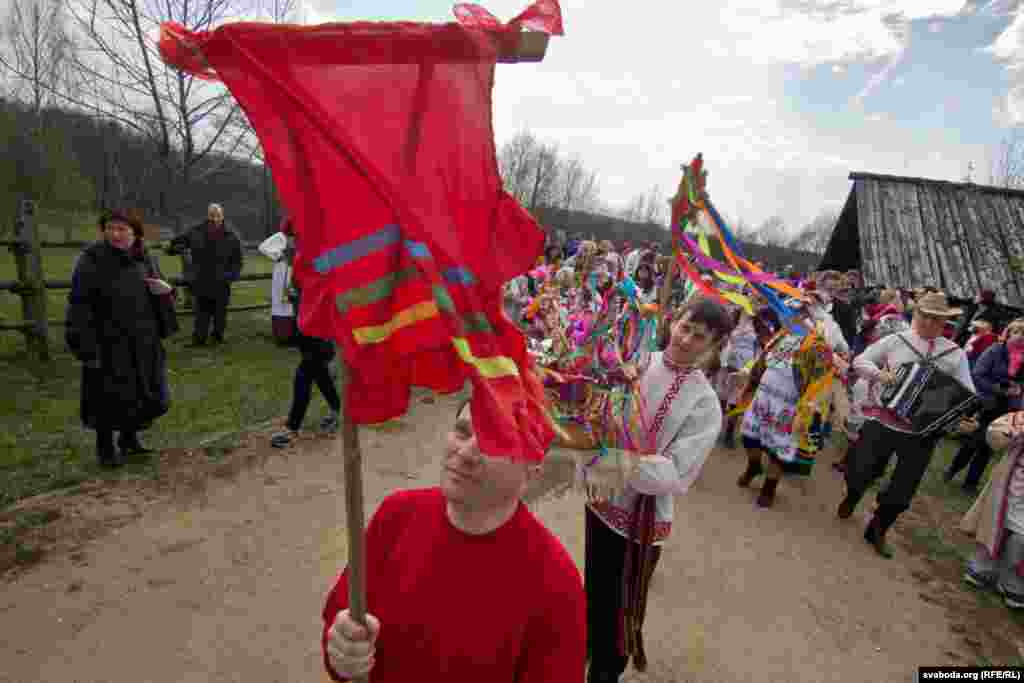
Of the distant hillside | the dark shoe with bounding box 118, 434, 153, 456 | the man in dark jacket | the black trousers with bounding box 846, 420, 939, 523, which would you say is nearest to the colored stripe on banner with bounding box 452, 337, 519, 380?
the dark shoe with bounding box 118, 434, 153, 456

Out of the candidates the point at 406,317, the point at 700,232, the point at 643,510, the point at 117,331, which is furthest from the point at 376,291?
the point at 117,331

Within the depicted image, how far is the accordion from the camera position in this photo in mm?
4340

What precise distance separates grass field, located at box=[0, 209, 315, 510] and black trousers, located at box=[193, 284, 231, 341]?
0.32m

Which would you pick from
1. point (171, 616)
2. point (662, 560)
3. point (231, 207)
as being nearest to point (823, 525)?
point (662, 560)

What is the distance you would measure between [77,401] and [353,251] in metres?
6.70

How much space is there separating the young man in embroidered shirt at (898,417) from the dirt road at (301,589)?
0.56 metres

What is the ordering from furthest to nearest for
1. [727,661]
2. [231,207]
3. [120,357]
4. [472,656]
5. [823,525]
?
[231,207], [823,525], [120,357], [727,661], [472,656]

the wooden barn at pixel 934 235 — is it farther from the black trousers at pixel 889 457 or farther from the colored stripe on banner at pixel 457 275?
the colored stripe on banner at pixel 457 275

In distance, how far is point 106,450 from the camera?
4359 millimetres

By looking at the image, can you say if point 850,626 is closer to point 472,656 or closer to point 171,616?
point 472,656

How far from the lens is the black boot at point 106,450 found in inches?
170

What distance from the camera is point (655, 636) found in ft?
→ 11.2

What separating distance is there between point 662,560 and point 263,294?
A: 574 inches

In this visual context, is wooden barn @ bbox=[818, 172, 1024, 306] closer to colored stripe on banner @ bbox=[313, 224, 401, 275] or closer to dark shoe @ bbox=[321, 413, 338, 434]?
dark shoe @ bbox=[321, 413, 338, 434]
